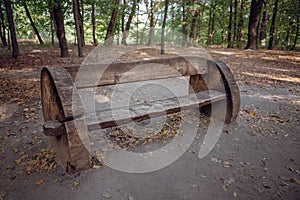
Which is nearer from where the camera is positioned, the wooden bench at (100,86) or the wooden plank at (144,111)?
the wooden bench at (100,86)

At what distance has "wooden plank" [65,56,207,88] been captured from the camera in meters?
2.31

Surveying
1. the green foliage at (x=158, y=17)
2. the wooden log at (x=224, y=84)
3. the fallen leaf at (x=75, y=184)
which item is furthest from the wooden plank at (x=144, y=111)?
the green foliage at (x=158, y=17)

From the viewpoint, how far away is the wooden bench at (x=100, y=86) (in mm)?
1910

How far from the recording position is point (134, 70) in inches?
106

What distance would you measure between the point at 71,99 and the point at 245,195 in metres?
1.96

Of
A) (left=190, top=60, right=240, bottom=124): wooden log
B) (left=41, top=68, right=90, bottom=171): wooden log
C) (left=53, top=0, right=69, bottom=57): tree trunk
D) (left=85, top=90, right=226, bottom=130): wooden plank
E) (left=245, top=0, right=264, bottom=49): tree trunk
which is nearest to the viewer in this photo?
(left=41, top=68, right=90, bottom=171): wooden log

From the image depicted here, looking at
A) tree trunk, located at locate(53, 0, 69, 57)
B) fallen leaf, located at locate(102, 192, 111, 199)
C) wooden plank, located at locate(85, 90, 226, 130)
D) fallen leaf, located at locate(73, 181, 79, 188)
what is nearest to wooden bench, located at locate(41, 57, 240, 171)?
wooden plank, located at locate(85, 90, 226, 130)

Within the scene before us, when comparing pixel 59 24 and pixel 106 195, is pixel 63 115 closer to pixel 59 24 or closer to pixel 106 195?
pixel 106 195

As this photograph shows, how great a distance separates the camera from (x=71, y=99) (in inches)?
75.4

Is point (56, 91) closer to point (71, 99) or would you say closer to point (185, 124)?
point (71, 99)

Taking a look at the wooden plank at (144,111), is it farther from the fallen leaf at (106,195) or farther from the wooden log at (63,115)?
the fallen leaf at (106,195)

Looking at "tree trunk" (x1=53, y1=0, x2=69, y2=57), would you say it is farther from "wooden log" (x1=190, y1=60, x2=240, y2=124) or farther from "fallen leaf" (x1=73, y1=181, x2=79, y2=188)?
"fallen leaf" (x1=73, y1=181, x2=79, y2=188)

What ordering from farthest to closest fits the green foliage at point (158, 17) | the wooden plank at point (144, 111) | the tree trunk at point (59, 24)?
the green foliage at point (158, 17) < the tree trunk at point (59, 24) < the wooden plank at point (144, 111)

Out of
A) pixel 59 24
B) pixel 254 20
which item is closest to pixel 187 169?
pixel 59 24
